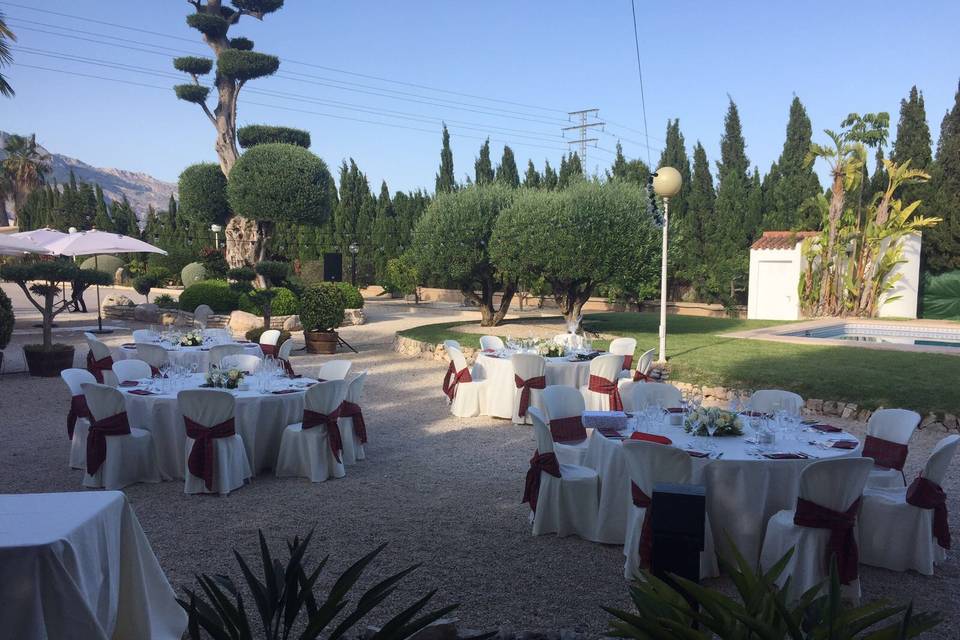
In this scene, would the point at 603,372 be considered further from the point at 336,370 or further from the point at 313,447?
the point at 313,447

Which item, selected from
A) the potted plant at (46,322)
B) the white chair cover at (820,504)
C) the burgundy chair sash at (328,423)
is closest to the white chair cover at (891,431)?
the white chair cover at (820,504)

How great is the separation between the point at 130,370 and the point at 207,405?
96.4 inches

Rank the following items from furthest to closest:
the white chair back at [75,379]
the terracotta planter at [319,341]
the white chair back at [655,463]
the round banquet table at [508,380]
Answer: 1. the terracotta planter at [319,341]
2. the round banquet table at [508,380]
3. the white chair back at [75,379]
4. the white chair back at [655,463]

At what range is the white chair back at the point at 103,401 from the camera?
652 cm

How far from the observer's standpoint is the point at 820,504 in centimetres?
439

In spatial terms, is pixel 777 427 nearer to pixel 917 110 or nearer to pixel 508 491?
pixel 508 491

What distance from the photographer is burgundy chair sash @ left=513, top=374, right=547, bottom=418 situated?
9.59 meters

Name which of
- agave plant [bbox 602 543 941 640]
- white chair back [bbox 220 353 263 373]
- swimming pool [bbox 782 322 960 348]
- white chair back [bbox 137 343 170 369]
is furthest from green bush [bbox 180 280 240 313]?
agave plant [bbox 602 543 941 640]

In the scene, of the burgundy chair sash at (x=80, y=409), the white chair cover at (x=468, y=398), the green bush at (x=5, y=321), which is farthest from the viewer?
the green bush at (x=5, y=321)

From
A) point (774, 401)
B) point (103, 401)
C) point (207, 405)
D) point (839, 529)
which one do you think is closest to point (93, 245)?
point (103, 401)

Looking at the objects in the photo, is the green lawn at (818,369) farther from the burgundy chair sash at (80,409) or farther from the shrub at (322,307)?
the burgundy chair sash at (80,409)

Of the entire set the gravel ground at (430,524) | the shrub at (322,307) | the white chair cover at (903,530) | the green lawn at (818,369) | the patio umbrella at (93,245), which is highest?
the patio umbrella at (93,245)

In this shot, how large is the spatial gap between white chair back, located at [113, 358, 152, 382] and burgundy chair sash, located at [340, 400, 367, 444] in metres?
2.41

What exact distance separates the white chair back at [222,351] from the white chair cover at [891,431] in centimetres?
830
